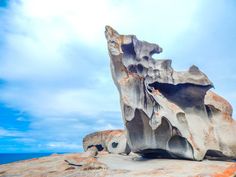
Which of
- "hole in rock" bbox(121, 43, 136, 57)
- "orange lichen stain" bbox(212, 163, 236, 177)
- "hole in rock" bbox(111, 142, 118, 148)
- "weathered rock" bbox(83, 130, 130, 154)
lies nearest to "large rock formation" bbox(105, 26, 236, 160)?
"hole in rock" bbox(121, 43, 136, 57)

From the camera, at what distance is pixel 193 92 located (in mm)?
18312

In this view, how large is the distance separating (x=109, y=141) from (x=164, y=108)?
9307 millimetres

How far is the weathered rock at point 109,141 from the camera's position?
74.9 ft

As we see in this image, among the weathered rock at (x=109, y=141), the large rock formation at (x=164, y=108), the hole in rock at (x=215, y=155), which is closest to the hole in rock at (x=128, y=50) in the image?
the large rock formation at (x=164, y=108)

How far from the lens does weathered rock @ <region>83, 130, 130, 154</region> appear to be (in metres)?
22.8

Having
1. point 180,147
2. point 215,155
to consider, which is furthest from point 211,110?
point 180,147

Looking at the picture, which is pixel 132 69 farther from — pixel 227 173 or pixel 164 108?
pixel 227 173

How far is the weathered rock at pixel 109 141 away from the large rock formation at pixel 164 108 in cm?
469

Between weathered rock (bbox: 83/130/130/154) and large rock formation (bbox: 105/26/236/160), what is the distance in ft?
15.4

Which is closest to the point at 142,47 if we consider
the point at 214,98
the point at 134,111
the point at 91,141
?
the point at 134,111

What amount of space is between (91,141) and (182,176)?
52.0 ft

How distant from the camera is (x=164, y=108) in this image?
16594 millimetres

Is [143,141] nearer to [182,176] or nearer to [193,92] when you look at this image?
[193,92]

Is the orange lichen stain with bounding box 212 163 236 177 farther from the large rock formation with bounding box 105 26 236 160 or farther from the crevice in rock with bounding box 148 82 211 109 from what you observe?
the crevice in rock with bounding box 148 82 211 109
